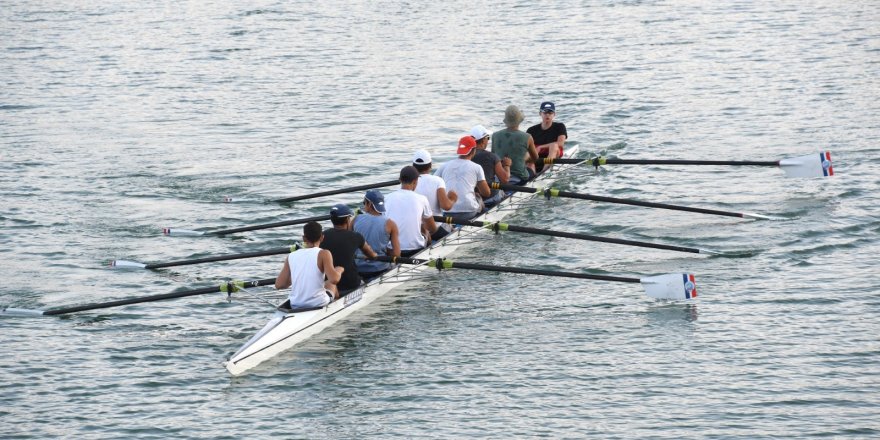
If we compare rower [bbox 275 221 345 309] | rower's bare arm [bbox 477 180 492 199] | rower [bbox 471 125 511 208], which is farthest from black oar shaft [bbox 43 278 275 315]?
rower [bbox 471 125 511 208]

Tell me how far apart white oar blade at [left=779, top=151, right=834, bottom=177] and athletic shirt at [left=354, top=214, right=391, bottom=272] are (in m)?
8.89

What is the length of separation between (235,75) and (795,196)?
58.5ft

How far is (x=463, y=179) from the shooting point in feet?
64.2

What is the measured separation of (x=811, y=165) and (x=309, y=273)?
35.6 ft

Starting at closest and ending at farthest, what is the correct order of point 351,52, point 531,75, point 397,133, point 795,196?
point 795,196, point 397,133, point 531,75, point 351,52

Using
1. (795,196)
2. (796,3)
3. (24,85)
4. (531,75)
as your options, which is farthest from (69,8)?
(795,196)

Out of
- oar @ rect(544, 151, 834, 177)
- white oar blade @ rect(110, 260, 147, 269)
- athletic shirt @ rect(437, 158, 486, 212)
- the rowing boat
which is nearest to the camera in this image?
the rowing boat

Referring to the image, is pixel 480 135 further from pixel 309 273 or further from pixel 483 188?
pixel 309 273

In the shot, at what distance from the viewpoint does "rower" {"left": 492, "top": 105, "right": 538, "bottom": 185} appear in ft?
70.3

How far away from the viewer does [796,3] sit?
41000 millimetres

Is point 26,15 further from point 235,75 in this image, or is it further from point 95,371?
point 95,371

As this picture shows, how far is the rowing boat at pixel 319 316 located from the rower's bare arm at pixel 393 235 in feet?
0.96

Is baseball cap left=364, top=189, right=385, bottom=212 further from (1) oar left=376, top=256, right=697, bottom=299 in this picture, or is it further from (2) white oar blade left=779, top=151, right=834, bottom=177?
(2) white oar blade left=779, top=151, right=834, bottom=177

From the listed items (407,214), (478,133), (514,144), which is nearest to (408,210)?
(407,214)
